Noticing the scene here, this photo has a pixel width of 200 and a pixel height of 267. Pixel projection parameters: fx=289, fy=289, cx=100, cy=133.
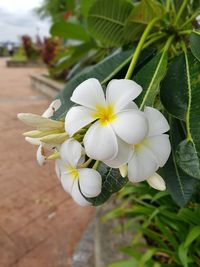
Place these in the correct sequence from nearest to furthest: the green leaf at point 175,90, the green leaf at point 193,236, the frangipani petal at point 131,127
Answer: the frangipani petal at point 131,127 → the green leaf at point 175,90 → the green leaf at point 193,236

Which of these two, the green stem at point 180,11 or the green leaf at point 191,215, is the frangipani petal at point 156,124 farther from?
the green leaf at point 191,215

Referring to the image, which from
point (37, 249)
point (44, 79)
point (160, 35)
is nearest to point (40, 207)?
point (37, 249)


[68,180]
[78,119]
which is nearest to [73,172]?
[68,180]

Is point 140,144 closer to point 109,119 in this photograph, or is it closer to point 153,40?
point 109,119

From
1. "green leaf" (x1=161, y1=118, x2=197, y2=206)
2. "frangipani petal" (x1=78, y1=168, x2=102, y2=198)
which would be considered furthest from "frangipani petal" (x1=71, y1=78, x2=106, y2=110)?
"green leaf" (x1=161, y1=118, x2=197, y2=206)

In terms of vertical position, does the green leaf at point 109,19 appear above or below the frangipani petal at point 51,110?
above

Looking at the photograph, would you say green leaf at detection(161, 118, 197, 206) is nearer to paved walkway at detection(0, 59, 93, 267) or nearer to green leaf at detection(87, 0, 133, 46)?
green leaf at detection(87, 0, 133, 46)

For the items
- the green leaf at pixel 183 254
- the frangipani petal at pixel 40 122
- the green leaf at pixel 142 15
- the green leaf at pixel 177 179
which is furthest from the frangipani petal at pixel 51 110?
the green leaf at pixel 183 254
